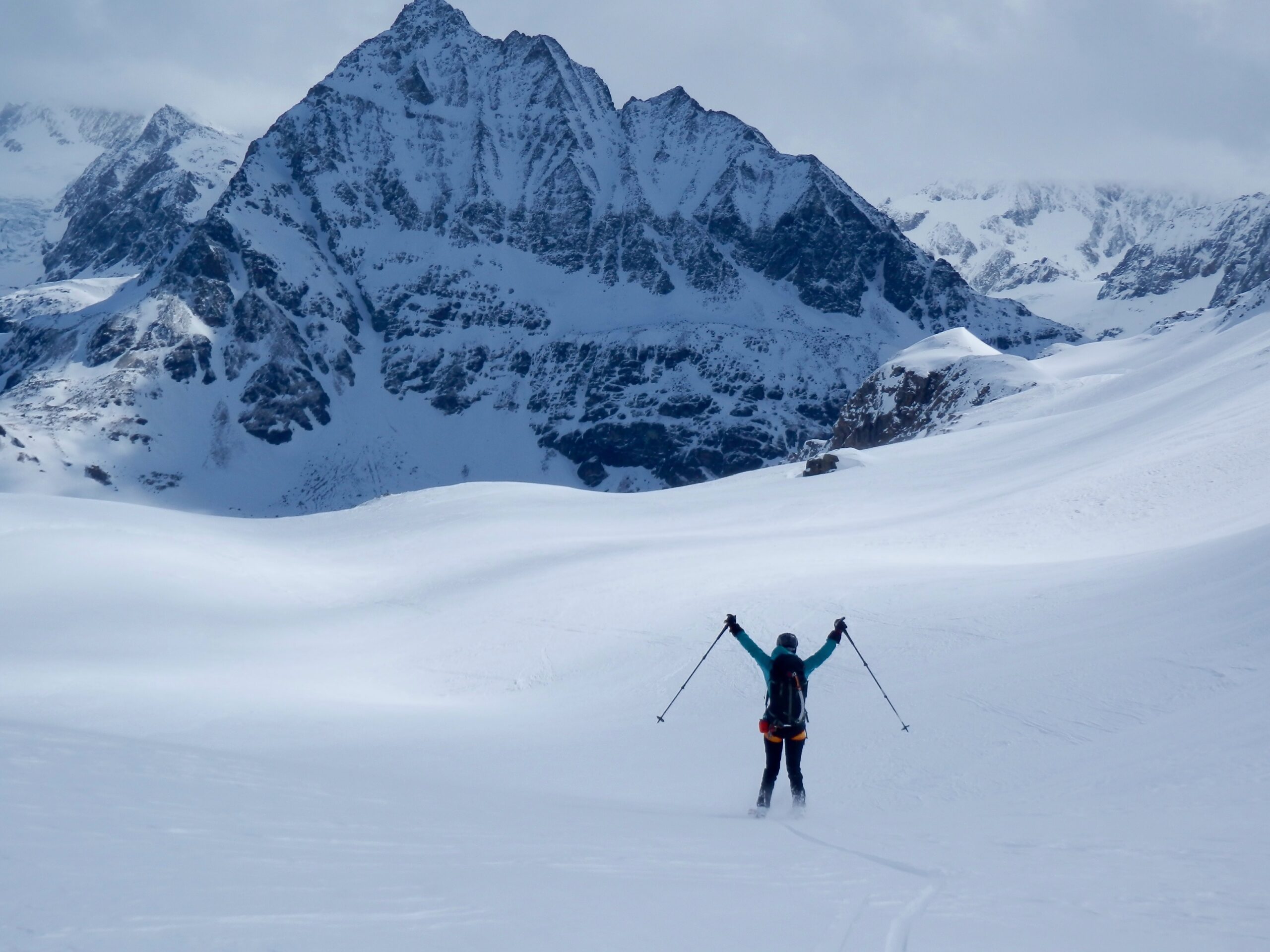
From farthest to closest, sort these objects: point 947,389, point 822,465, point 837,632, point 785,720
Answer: point 947,389 → point 822,465 → point 837,632 → point 785,720

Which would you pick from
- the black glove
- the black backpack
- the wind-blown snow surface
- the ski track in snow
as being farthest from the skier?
the ski track in snow

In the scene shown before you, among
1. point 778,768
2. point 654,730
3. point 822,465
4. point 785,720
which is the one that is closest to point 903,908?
point 785,720

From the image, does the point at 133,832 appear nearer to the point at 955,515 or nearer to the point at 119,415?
the point at 955,515

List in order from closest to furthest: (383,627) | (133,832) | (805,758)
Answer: (133,832) < (805,758) < (383,627)

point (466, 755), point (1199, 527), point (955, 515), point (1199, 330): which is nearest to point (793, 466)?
point (955, 515)

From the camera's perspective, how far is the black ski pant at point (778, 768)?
8891 mm

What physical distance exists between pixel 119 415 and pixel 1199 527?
189022 millimetres

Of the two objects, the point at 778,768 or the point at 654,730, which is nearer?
the point at 778,768

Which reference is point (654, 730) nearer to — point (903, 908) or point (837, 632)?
point (837, 632)

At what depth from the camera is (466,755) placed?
38.3 feet

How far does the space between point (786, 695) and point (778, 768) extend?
693 mm

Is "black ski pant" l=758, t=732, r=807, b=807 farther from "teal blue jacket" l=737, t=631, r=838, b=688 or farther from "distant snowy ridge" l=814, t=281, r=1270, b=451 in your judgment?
"distant snowy ridge" l=814, t=281, r=1270, b=451

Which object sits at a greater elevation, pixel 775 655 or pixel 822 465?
pixel 822 465

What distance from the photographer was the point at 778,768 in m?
9.12
